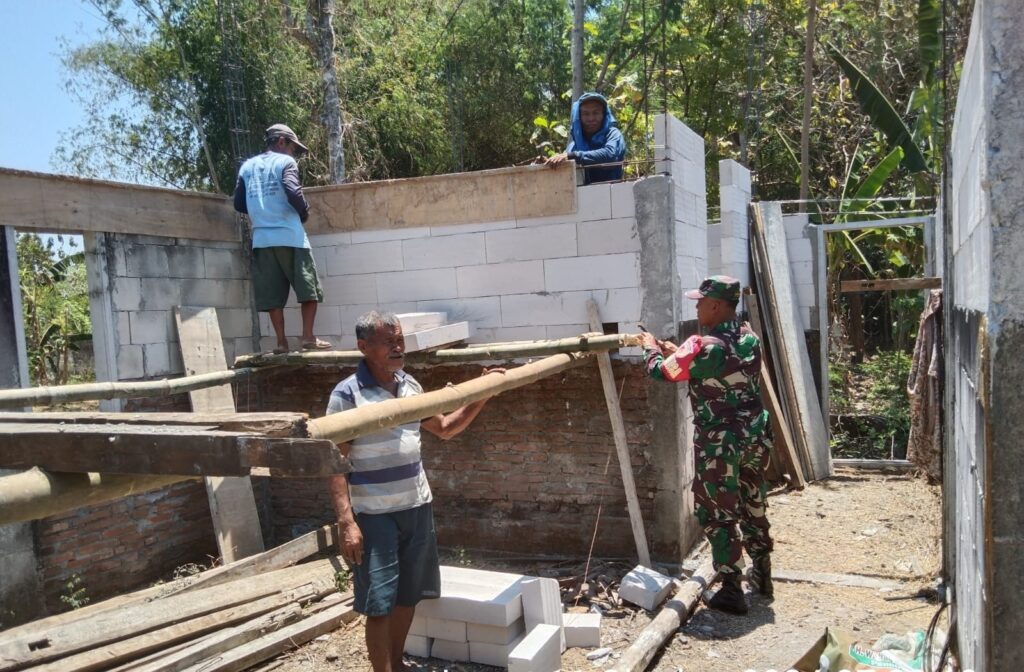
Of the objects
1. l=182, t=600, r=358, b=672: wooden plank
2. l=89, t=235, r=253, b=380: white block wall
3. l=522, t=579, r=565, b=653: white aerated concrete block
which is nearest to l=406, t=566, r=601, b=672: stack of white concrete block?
l=522, t=579, r=565, b=653: white aerated concrete block

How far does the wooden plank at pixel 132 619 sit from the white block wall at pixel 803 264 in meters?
6.33

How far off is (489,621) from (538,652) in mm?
538

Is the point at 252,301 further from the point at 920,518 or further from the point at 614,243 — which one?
the point at 920,518

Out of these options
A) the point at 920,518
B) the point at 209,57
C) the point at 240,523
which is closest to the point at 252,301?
the point at 240,523

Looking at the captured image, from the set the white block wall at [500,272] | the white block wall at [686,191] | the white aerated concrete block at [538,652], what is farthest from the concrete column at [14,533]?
the white block wall at [686,191]

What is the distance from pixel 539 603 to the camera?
182 inches

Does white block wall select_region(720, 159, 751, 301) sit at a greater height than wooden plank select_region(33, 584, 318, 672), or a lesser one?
greater

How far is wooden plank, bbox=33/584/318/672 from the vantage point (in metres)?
4.36

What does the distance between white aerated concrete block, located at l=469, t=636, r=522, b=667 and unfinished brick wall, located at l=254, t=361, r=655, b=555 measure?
65.8 inches

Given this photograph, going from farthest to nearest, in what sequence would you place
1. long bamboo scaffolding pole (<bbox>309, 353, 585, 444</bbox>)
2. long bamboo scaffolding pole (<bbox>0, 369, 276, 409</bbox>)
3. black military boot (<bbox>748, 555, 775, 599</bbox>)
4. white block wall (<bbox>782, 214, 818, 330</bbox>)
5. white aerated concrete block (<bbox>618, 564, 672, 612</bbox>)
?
1. white block wall (<bbox>782, 214, 818, 330</bbox>)
2. black military boot (<bbox>748, 555, 775, 599</bbox>)
3. white aerated concrete block (<bbox>618, 564, 672, 612</bbox>)
4. long bamboo scaffolding pole (<bbox>0, 369, 276, 409</bbox>)
5. long bamboo scaffolding pole (<bbox>309, 353, 585, 444</bbox>)

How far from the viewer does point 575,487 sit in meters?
6.24

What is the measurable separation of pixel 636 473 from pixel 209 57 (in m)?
13.7

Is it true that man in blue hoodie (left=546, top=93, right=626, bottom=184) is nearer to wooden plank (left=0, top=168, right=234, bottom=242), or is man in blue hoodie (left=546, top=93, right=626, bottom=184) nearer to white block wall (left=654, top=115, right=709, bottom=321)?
white block wall (left=654, top=115, right=709, bottom=321)

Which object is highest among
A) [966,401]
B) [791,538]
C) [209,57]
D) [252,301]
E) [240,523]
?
[209,57]
